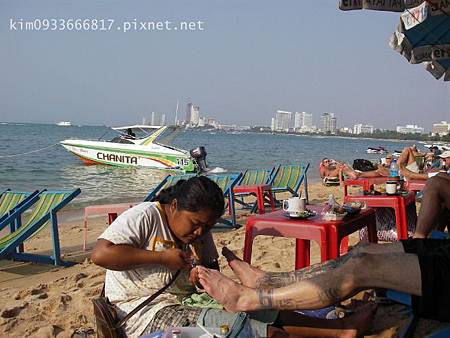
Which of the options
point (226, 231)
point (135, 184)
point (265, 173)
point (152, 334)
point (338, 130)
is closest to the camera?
point (152, 334)

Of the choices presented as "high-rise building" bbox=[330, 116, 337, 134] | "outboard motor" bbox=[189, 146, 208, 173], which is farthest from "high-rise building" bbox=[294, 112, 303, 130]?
"outboard motor" bbox=[189, 146, 208, 173]

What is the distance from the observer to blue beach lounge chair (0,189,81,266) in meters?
4.51

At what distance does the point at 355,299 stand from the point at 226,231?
11.7 feet

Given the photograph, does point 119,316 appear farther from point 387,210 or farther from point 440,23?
point 440,23

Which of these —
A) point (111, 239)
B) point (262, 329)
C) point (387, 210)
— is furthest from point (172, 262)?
point (387, 210)

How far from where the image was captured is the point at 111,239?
6.74 ft

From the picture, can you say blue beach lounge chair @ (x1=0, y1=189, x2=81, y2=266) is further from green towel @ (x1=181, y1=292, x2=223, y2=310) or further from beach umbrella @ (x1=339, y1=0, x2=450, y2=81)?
beach umbrella @ (x1=339, y1=0, x2=450, y2=81)

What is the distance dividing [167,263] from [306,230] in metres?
1.28

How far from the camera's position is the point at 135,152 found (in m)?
18.7

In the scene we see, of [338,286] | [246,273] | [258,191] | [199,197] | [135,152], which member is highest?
[199,197]

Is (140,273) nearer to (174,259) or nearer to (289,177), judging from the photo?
(174,259)

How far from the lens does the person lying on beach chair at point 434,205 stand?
130 inches

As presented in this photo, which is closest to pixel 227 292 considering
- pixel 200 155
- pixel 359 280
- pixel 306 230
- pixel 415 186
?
pixel 359 280

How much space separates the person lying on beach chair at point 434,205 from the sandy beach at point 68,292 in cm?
62
